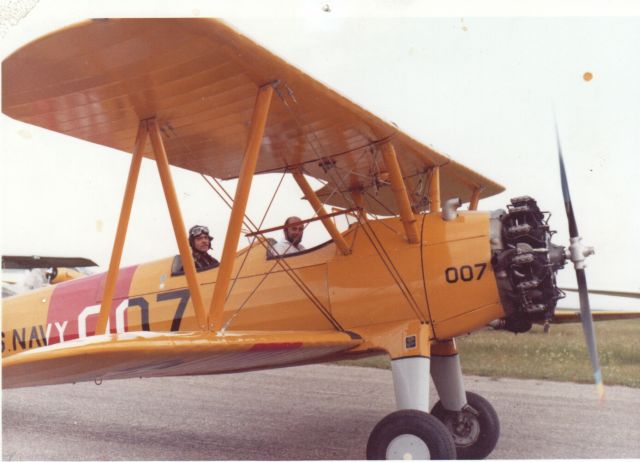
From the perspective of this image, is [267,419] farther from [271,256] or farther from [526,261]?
[526,261]

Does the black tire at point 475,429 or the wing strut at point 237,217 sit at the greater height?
the wing strut at point 237,217

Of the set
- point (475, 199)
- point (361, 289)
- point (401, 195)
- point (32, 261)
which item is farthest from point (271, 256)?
point (32, 261)

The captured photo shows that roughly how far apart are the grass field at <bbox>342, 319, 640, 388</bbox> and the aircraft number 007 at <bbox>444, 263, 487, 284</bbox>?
3092 mm

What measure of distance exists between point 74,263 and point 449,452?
9424mm

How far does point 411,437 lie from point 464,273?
130 cm

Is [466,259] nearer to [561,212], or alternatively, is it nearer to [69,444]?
[561,212]

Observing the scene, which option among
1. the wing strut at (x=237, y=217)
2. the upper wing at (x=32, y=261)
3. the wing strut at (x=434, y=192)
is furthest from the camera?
the upper wing at (x=32, y=261)

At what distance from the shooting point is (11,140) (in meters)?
3.99

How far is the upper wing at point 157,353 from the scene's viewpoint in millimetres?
2906

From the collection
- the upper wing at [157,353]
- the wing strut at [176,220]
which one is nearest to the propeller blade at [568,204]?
the upper wing at [157,353]

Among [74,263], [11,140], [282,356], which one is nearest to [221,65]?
[11,140]

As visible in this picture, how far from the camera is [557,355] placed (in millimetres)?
9898

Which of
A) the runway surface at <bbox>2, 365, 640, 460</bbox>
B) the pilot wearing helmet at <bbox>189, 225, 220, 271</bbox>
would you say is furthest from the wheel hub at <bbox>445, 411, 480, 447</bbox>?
the pilot wearing helmet at <bbox>189, 225, 220, 271</bbox>

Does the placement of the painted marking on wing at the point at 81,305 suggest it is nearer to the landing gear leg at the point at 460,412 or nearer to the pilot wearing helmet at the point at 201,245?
the pilot wearing helmet at the point at 201,245
